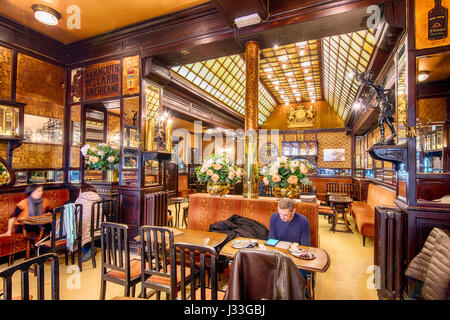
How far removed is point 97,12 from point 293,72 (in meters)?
8.04

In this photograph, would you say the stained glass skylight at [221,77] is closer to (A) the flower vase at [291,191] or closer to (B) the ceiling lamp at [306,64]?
(B) the ceiling lamp at [306,64]

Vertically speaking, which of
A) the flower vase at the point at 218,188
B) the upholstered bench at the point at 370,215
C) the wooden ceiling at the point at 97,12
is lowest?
the upholstered bench at the point at 370,215

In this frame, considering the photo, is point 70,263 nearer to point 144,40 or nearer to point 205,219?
point 205,219

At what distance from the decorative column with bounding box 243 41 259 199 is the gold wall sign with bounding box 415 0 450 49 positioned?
6.56ft

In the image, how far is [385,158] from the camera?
270cm

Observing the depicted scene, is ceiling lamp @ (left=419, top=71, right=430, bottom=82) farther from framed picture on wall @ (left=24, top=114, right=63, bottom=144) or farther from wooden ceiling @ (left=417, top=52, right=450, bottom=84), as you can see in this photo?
framed picture on wall @ (left=24, top=114, right=63, bottom=144)

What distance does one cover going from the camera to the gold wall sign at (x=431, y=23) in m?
2.42

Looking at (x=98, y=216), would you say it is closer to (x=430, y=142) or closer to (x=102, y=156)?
(x=102, y=156)

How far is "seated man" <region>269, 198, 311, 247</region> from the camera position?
2.42m

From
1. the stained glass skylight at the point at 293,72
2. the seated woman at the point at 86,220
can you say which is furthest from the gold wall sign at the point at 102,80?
the stained glass skylight at the point at 293,72

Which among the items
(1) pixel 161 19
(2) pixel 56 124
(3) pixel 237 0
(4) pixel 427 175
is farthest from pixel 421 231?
(2) pixel 56 124

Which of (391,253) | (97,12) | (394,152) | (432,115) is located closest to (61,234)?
(97,12)

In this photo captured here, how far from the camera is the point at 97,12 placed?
3799mm

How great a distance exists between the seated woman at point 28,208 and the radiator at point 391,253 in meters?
5.06
